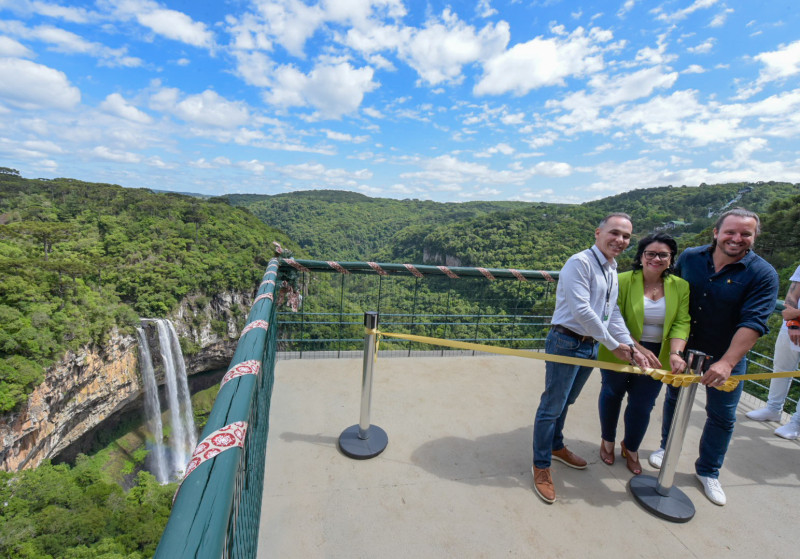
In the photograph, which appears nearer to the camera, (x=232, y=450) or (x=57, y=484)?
(x=232, y=450)

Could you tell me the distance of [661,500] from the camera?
1.92 m

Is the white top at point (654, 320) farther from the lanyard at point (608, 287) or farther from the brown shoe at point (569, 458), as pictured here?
the brown shoe at point (569, 458)

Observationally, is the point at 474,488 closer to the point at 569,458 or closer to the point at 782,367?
the point at 569,458

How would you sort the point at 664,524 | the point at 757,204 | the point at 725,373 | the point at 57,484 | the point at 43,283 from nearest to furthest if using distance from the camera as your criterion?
the point at 725,373 < the point at 664,524 < the point at 57,484 < the point at 43,283 < the point at 757,204

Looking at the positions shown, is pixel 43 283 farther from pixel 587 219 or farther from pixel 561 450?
pixel 587 219

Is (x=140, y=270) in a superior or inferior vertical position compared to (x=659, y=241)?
inferior

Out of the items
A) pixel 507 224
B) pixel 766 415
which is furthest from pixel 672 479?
pixel 507 224

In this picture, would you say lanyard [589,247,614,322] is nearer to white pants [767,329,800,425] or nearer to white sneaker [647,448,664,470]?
white sneaker [647,448,664,470]

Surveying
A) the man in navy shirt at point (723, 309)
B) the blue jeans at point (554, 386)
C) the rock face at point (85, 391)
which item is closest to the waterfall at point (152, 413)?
the rock face at point (85, 391)

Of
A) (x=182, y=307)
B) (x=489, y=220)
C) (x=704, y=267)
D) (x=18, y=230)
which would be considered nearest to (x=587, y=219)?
(x=489, y=220)

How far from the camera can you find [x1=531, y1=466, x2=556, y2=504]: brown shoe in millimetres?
1906

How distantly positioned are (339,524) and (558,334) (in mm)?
1408

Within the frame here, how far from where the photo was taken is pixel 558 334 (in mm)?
1880

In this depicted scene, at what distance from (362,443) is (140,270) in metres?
42.6
